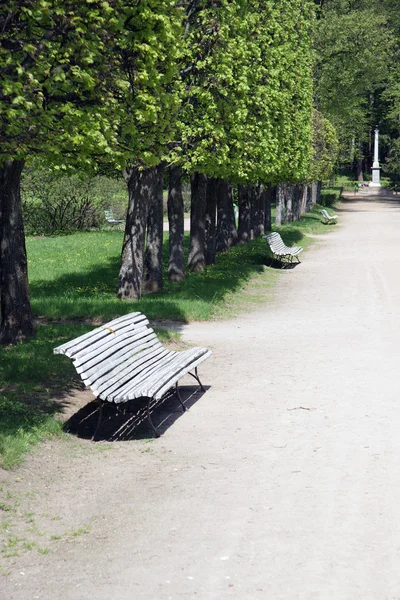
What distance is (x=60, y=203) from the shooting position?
4091 cm

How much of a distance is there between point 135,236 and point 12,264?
4.97 m

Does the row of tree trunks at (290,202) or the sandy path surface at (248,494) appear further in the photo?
the row of tree trunks at (290,202)

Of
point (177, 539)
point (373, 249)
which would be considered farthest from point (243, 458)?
point (373, 249)

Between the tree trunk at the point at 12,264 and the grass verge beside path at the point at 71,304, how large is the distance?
1.48 ft

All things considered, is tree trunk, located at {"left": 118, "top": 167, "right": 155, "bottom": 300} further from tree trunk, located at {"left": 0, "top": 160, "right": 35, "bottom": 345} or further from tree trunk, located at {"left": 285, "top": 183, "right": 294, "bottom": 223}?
tree trunk, located at {"left": 285, "top": 183, "right": 294, "bottom": 223}

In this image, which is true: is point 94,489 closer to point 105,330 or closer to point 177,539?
point 177,539

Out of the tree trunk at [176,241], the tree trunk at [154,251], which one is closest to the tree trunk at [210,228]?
the tree trunk at [176,241]

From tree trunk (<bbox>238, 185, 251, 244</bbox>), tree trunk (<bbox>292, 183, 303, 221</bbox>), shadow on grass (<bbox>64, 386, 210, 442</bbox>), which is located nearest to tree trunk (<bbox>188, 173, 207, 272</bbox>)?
tree trunk (<bbox>238, 185, 251, 244</bbox>)

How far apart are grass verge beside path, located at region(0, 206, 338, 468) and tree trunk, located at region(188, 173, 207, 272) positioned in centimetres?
50

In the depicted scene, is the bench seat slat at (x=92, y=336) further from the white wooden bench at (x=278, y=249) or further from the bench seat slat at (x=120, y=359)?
the white wooden bench at (x=278, y=249)

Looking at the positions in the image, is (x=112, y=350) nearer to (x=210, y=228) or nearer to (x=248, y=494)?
(x=248, y=494)

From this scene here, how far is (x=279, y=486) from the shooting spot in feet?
26.8

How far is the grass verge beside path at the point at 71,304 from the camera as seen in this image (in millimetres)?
10109

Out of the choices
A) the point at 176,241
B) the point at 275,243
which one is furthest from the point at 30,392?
the point at 275,243
